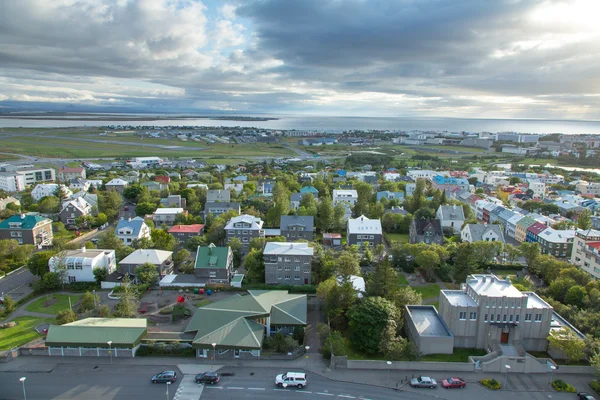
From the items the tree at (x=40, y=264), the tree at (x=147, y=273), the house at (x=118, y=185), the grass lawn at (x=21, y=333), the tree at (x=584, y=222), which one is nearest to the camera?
the grass lawn at (x=21, y=333)

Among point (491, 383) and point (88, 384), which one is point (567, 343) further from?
point (88, 384)

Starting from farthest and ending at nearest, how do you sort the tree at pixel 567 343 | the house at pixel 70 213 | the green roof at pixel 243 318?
the house at pixel 70 213
the green roof at pixel 243 318
the tree at pixel 567 343

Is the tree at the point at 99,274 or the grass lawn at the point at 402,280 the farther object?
the grass lawn at the point at 402,280

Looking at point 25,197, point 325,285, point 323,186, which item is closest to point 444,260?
point 325,285

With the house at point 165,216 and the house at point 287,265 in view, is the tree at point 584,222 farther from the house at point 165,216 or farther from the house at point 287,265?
the house at point 165,216

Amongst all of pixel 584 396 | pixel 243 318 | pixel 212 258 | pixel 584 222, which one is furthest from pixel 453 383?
pixel 584 222

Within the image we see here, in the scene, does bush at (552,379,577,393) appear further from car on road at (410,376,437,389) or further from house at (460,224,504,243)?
house at (460,224,504,243)

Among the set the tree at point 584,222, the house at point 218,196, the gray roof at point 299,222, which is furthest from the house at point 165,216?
the tree at point 584,222
